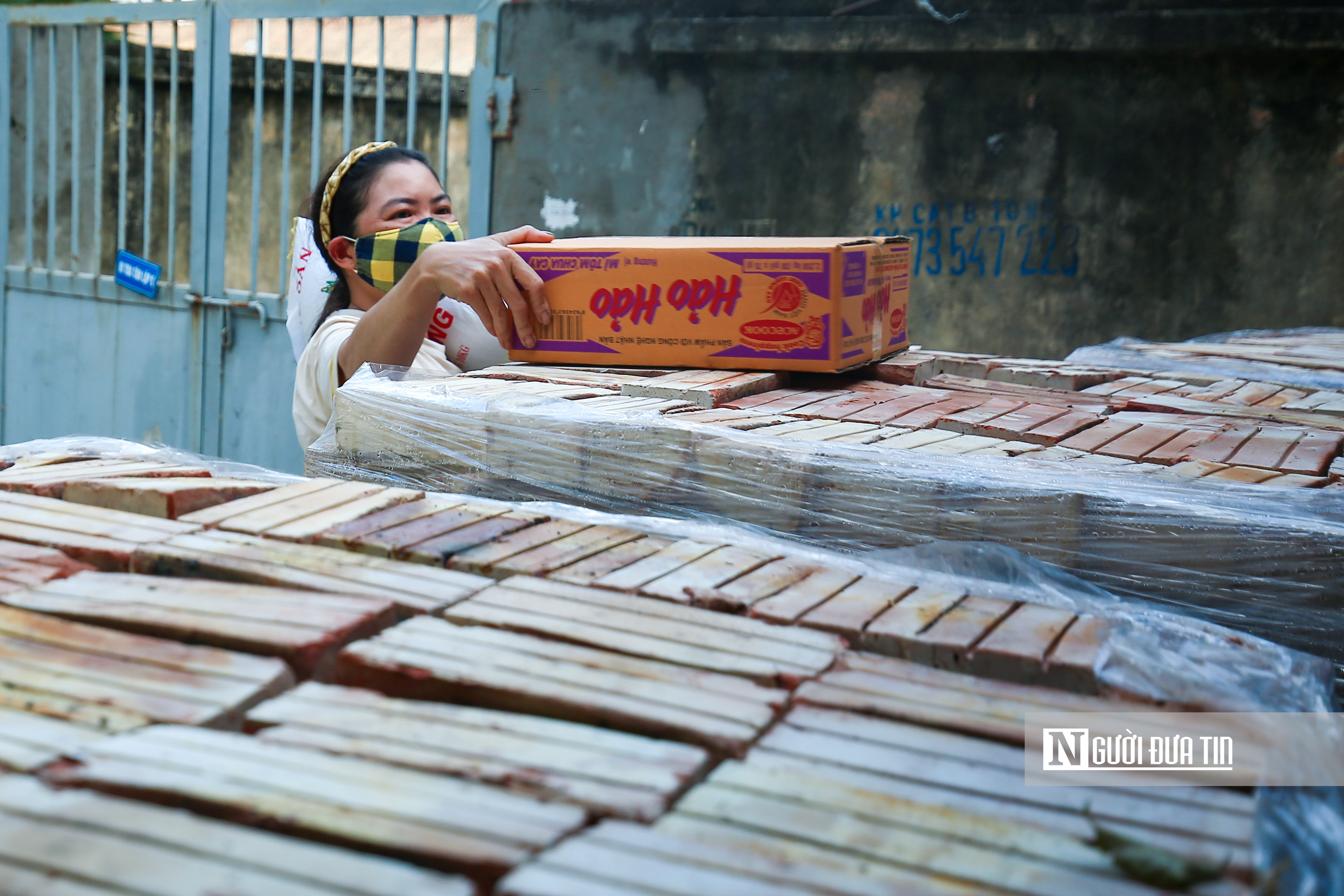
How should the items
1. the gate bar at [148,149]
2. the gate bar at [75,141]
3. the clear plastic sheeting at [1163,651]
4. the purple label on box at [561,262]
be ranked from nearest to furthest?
1. the clear plastic sheeting at [1163,651]
2. the purple label on box at [561,262]
3. the gate bar at [148,149]
4. the gate bar at [75,141]

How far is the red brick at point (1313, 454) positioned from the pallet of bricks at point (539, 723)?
55 cm

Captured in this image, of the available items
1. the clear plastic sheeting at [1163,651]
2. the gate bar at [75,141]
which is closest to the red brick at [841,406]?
the clear plastic sheeting at [1163,651]

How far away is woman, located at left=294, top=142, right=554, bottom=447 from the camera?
272 cm

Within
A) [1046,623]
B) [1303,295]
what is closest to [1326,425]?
[1046,623]

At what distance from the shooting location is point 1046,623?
1.43 meters

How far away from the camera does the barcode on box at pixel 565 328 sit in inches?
109

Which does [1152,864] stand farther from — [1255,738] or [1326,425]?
[1326,425]

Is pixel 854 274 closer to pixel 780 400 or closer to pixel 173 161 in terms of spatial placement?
pixel 780 400

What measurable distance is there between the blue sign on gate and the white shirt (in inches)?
131

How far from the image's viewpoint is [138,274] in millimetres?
6039

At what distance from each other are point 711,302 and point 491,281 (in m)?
0.52

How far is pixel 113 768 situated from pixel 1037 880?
2.54ft

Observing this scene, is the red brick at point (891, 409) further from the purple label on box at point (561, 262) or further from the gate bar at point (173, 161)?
the gate bar at point (173, 161)

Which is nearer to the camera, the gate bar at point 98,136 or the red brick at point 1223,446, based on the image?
the red brick at point 1223,446
